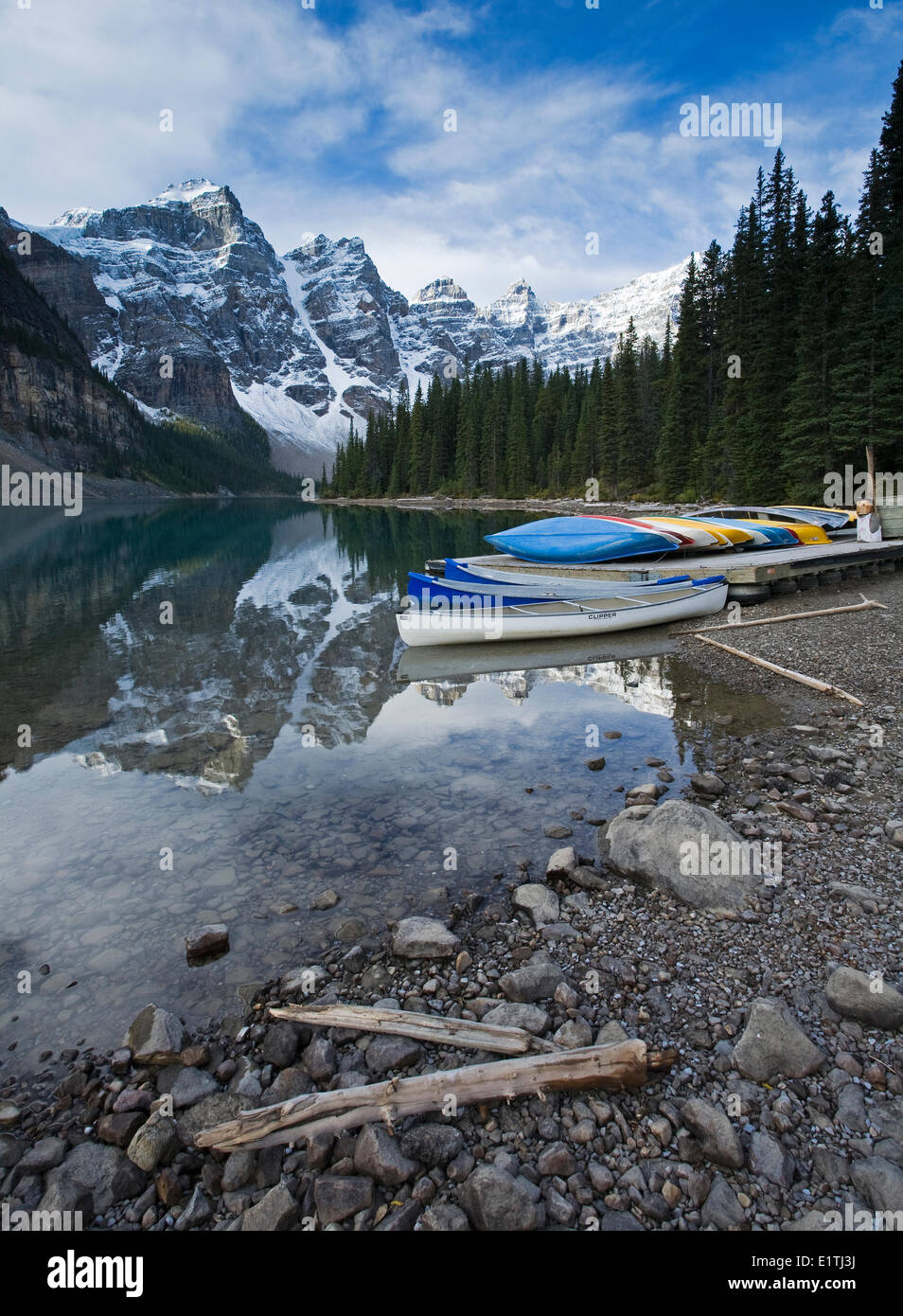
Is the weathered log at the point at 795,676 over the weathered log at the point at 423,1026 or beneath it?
over

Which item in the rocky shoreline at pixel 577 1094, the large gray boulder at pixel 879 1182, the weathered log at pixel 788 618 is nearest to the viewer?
the large gray boulder at pixel 879 1182

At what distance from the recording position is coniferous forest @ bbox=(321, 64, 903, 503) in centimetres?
2967

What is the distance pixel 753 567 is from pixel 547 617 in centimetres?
706

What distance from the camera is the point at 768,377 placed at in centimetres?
3747

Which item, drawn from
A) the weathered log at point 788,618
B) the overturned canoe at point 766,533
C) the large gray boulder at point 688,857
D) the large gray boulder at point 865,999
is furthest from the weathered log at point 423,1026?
the overturned canoe at point 766,533

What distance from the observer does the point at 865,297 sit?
29.8 meters

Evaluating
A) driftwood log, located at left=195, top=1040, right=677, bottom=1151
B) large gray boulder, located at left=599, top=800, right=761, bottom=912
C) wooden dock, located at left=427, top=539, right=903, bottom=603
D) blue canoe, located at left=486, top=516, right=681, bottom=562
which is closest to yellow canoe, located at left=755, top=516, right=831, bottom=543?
wooden dock, located at left=427, top=539, right=903, bottom=603

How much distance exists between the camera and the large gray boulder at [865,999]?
3932mm

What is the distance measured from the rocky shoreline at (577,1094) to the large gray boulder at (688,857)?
23mm

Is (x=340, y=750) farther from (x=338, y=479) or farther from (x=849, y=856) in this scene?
(x=338, y=479)

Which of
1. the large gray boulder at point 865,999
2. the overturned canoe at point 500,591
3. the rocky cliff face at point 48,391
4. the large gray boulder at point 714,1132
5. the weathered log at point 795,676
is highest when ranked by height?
the rocky cliff face at point 48,391

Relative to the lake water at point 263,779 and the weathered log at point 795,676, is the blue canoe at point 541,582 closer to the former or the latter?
the lake water at point 263,779

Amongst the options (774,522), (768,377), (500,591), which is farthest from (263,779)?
(768,377)

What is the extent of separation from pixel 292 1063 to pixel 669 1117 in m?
2.28
